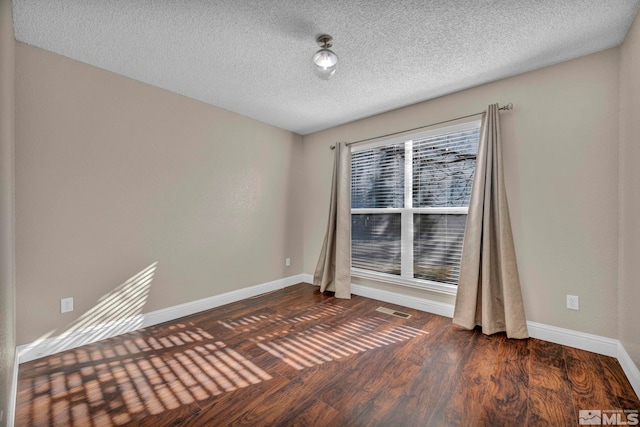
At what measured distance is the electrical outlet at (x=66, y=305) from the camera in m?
2.20

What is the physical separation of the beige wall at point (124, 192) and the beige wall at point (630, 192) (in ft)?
11.6

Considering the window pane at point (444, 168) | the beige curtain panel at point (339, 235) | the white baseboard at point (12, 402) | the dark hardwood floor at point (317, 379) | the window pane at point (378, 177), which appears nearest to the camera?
the white baseboard at point (12, 402)

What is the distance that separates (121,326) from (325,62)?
2.94 metres

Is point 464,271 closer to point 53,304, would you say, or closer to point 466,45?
point 466,45

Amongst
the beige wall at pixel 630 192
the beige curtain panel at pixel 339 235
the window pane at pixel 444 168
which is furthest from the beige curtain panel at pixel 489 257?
the beige curtain panel at pixel 339 235

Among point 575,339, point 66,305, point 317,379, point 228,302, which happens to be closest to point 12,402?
point 66,305

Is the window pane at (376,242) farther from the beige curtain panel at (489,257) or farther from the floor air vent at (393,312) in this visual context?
the beige curtain panel at (489,257)

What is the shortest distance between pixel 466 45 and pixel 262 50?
5.16 feet

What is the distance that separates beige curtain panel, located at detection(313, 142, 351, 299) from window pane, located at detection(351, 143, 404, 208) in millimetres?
180

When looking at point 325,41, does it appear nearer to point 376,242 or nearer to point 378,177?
point 378,177

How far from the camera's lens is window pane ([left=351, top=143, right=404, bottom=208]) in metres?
3.41

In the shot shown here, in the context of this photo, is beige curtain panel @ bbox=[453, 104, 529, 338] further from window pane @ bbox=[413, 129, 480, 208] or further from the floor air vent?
the floor air vent

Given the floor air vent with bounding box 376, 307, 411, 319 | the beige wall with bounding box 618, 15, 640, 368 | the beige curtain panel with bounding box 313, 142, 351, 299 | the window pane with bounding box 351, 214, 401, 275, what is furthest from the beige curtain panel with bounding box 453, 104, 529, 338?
the beige curtain panel with bounding box 313, 142, 351, 299

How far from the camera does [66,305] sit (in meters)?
2.22
